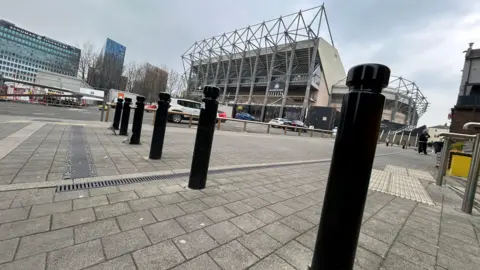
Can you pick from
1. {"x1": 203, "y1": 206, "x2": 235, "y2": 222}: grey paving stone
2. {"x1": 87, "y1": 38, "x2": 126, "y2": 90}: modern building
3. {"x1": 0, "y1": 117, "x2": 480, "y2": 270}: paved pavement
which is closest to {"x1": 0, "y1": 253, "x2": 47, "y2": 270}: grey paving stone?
{"x1": 0, "y1": 117, "x2": 480, "y2": 270}: paved pavement

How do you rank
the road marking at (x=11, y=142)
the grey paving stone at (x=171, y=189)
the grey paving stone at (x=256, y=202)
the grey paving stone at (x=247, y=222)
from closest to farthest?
1. the grey paving stone at (x=247, y=222)
2. the grey paving stone at (x=256, y=202)
3. the grey paving stone at (x=171, y=189)
4. the road marking at (x=11, y=142)

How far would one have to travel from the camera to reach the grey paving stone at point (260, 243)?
5.31 feet

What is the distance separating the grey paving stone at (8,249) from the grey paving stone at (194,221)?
103cm

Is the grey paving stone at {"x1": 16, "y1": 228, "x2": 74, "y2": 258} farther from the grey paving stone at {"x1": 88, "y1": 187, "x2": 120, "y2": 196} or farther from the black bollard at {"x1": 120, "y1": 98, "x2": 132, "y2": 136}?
the black bollard at {"x1": 120, "y1": 98, "x2": 132, "y2": 136}

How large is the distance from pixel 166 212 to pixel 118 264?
753 millimetres

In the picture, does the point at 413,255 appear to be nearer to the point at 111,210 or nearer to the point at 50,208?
the point at 111,210

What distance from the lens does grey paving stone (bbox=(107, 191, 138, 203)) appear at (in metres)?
2.21

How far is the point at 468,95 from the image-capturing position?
14492 mm

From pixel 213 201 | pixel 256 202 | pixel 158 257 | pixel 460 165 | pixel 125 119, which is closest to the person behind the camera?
pixel 158 257

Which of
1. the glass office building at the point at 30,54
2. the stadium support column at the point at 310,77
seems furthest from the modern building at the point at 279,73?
the glass office building at the point at 30,54

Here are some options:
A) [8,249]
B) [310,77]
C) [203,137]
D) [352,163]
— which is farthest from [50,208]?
[310,77]

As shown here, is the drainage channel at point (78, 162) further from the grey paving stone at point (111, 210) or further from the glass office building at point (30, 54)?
the glass office building at point (30, 54)

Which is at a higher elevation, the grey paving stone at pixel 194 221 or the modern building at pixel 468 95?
the modern building at pixel 468 95

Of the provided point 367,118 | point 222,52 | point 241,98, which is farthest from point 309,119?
point 367,118
